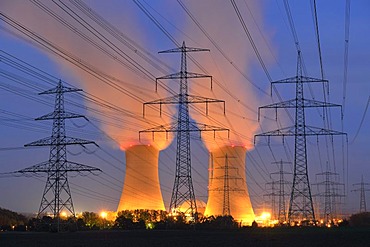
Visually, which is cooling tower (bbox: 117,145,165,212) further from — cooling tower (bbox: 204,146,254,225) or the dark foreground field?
the dark foreground field

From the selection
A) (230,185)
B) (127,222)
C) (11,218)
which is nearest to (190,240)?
(127,222)

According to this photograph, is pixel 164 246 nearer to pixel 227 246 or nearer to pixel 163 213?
pixel 227 246

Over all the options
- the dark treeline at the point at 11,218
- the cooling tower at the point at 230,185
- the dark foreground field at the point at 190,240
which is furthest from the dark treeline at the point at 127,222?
the dark foreground field at the point at 190,240

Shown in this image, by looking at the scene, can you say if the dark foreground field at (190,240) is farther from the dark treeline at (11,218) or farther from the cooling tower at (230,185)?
the dark treeline at (11,218)

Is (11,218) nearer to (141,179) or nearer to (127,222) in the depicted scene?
(127,222)

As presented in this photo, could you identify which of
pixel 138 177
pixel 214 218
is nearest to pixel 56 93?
pixel 138 177

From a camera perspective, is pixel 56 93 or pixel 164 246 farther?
pixel 56 93
